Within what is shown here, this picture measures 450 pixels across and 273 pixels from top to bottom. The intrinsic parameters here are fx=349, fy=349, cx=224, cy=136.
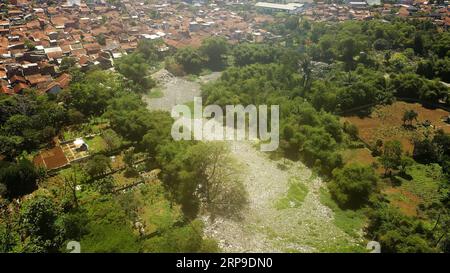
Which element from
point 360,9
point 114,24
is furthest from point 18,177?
point 360,9

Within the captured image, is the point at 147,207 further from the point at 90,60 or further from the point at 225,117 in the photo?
the point at 90,60

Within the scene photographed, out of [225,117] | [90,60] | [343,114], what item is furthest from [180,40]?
[343,114]

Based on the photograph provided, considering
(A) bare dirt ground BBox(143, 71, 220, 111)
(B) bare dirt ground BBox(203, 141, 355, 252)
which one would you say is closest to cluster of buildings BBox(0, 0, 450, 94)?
(A) bare dirt ground BBox(143, 71, 220, 111)

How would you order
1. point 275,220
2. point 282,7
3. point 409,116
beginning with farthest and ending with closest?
1. point 282,7
2. point 409,116
3. point 275,220

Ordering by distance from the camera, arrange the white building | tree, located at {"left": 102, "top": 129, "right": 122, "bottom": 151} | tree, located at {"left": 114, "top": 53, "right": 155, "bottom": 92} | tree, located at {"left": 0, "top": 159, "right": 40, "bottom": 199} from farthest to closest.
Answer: the white building, tree, located at {"left": 114, "top": 53, "right": 155, "bottom": 92}, tree, located at {"left": 102, "top": 129, "right": 122, "bottom": 151}, tree, located at {"left": 0, "top": 159, "right": 40, "bottom": 199}

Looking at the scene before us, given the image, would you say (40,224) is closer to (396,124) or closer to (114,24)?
(396,124)

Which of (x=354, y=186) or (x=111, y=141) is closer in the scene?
(x=354, y=186)

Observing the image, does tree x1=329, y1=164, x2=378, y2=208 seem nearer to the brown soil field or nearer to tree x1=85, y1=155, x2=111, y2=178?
the brown soil field
